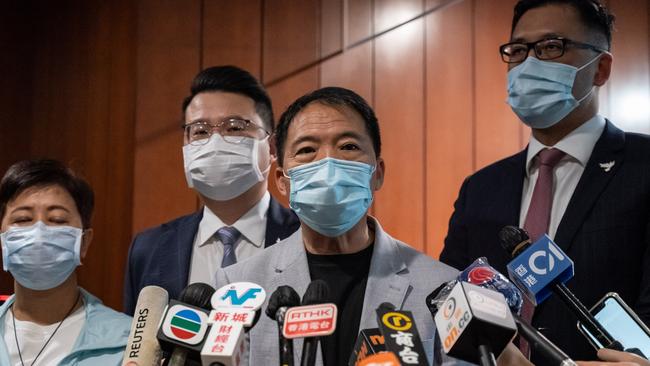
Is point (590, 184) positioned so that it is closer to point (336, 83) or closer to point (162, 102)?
point (336, 83)

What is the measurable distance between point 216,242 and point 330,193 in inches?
34.2

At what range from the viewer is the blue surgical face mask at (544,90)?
7.47ft

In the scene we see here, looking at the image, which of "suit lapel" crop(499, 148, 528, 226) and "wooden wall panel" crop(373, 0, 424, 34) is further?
"wooden wall panel" crop(373, 0, 424, 34)

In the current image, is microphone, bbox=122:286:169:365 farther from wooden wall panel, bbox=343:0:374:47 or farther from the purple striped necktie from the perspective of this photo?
wooden wall panel, bbox=343:0:374:47

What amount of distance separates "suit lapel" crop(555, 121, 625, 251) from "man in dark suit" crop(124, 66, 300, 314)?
0.95 m

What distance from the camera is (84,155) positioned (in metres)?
4.45

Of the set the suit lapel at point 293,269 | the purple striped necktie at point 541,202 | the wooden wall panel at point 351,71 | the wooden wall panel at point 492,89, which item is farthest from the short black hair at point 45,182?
the wooden wall panel at point 492,89

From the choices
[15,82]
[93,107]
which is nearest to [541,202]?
[93,107]

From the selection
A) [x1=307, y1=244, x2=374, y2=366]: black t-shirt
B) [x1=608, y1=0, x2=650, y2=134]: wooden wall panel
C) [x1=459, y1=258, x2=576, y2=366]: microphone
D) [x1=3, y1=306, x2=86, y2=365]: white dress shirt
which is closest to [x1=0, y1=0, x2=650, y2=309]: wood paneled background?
[x1=608, y1=0, x2=650, y2=134]: wooden wall panel

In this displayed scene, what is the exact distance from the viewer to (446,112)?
430 centimetres

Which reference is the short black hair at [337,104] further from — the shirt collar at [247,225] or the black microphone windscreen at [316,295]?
the black microphone windscreen at [316,295]

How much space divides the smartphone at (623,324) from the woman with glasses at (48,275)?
1.47 meters

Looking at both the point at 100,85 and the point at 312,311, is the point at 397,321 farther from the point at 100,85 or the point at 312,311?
the point at 100,85

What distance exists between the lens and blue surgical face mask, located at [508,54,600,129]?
7.47 feet
